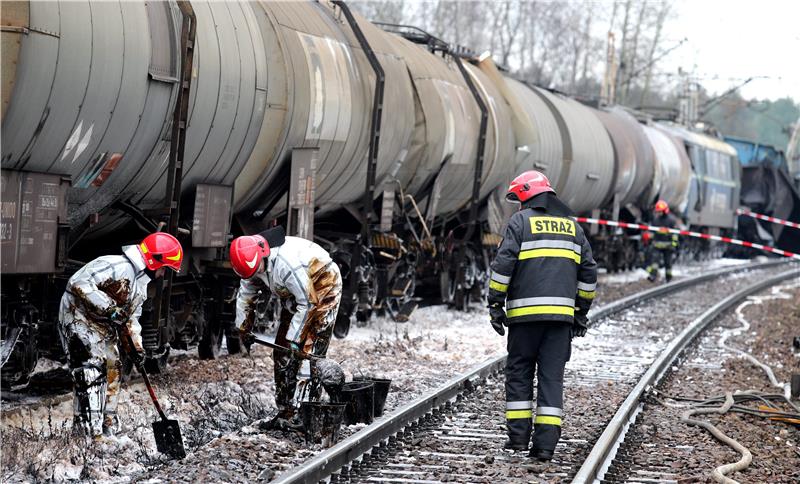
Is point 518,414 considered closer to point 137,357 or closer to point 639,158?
point 137,357

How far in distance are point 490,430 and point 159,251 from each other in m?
2.70

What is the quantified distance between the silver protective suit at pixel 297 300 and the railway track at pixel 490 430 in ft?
2.44

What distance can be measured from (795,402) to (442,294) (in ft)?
27.6

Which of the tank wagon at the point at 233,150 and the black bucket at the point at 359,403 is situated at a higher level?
the tank wagon at the point at 233,150

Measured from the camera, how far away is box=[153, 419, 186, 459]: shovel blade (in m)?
6.79

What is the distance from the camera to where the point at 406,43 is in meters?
14.8

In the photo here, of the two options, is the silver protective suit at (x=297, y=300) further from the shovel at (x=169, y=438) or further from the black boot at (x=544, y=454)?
the black boot at (x=544, y=454)

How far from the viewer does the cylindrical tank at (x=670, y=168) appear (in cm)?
2862

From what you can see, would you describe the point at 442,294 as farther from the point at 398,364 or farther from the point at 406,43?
the point at 398,364

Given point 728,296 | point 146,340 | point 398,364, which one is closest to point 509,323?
point 146,340

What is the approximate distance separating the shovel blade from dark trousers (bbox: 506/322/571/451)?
2.13 meters

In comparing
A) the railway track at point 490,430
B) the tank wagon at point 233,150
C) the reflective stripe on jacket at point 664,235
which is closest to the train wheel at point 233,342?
the tank wagon at point 233,150

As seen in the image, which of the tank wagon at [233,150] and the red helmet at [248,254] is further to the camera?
the red helmet at [248,254]

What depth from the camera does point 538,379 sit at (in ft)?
23.3
